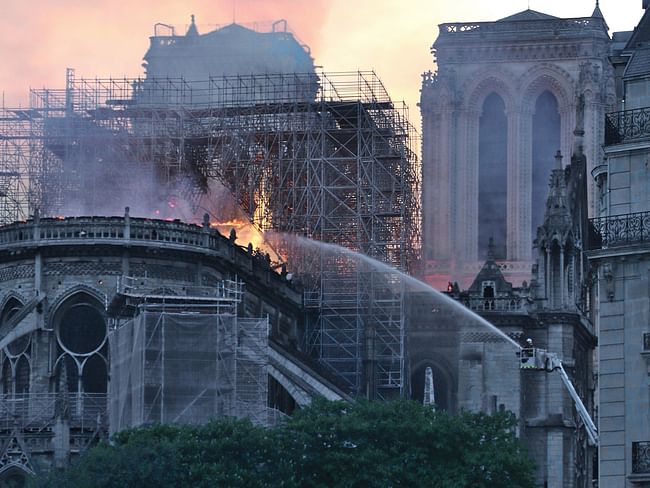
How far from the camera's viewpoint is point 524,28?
135 metres

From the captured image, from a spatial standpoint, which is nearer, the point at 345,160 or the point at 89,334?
the point at 89,334

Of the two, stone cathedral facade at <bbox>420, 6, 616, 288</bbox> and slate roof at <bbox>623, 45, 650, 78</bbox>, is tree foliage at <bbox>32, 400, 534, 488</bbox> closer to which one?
slate roof at <bbox>623, 45, 650, 78</bbox>

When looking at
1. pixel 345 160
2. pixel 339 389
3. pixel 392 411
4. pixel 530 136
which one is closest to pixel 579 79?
pixel 530 136

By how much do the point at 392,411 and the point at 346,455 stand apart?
9.17 ft

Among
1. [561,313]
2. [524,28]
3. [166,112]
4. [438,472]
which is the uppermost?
[524,28]

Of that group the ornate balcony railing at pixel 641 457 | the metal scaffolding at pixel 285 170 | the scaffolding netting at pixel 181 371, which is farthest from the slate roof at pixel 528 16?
the ornate balcony railing at pixel 641 457

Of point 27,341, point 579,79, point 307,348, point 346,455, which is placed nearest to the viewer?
point 346,455

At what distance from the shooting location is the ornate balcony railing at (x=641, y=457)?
59688mm

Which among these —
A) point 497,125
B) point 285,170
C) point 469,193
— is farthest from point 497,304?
point 497,125

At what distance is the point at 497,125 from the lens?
13500 centimetres

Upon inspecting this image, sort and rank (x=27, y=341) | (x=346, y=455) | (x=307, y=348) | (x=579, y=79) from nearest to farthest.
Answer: (x=346, y=455), (x=27, y=341), (x=307, y=348), (x=579, y=79)

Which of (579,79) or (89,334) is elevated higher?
(579,79)

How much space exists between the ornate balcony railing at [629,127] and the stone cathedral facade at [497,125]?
69.1 metres

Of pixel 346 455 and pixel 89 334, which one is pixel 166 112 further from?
pixel 346 455
